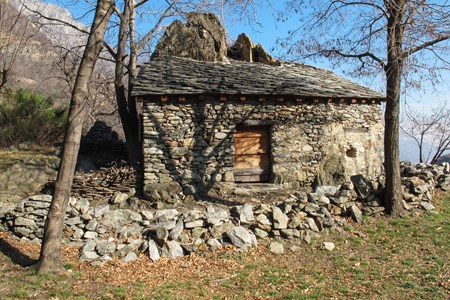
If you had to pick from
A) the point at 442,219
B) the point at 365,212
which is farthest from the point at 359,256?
the point at 442,219

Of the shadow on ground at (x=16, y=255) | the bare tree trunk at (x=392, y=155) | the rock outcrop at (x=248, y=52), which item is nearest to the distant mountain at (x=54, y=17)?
the rock outcrop at (x=248, y=52)

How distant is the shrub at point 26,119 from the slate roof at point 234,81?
5.49 m

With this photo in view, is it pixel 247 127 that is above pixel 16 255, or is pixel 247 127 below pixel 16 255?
above

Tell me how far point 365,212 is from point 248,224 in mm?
2594

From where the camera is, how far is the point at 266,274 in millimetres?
4699

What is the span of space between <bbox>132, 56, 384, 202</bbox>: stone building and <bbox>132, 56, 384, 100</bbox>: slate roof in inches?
1.0

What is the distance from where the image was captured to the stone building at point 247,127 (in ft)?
26.0

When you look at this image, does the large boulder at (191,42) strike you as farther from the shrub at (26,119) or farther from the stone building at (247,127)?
the shrub at (26,119)

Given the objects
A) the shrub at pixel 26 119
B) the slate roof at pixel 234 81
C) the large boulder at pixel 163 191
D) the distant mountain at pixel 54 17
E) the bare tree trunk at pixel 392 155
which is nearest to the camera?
the bare tree trunk at pixel 392 155

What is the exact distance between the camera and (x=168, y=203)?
748cm

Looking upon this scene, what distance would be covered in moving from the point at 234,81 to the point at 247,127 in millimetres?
1265

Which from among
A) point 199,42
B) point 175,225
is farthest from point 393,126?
point 199,42

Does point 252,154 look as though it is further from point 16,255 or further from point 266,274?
point 16,255

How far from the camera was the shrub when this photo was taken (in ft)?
40.1
